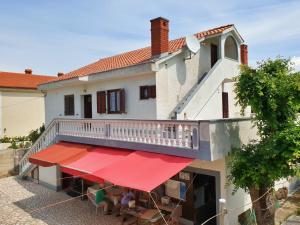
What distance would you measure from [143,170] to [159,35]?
10.6 metres

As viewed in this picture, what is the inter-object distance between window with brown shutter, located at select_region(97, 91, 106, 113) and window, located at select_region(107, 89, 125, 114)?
43 centimetres

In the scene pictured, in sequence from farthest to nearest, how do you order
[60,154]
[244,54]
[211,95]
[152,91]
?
[244,54], [211,95], [152,91], [60,154]

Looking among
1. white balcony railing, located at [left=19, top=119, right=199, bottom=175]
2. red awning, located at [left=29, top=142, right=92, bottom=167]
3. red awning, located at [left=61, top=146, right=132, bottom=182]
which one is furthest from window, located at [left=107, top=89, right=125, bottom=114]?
red awning, located at [left=61, top=146, right=132, bottom=182]

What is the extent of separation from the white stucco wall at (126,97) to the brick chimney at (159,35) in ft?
6.94

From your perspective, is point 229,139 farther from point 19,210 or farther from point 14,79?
point 14,79

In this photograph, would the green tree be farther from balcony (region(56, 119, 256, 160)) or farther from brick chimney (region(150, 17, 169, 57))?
brick chimney (region(150, 17, 169, 57))

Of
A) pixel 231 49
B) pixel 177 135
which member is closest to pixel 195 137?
pixel 177 135

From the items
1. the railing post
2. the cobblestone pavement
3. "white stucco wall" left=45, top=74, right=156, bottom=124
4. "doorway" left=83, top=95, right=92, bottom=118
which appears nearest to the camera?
the railing post

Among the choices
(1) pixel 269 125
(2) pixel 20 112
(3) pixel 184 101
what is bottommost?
(1) pixel 269 125

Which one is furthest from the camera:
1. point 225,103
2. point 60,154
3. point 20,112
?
point 20,112

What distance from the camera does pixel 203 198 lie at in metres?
14.8

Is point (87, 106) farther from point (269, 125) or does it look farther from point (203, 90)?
point (269, 125)

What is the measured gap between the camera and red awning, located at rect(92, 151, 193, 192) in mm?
10605

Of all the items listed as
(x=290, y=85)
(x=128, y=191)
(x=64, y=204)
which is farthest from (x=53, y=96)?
(x=290, y=85)
